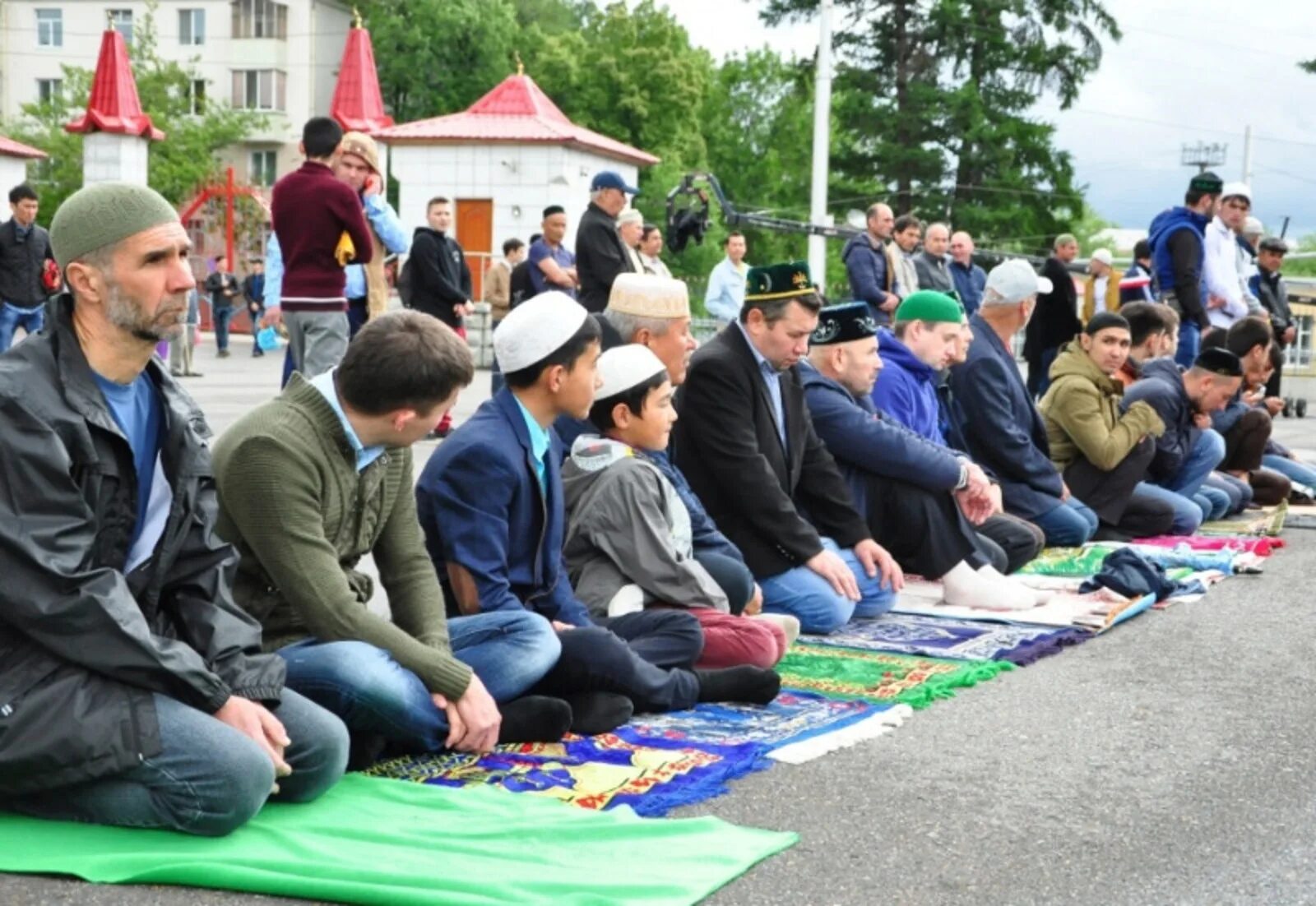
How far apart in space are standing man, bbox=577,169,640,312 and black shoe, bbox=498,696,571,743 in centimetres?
812

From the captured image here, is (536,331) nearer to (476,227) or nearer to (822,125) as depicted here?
(822,125)

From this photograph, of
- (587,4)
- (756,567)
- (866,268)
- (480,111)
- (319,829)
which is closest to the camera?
(319,829)

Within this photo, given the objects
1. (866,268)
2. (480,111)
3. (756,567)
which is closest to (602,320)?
(756,567)

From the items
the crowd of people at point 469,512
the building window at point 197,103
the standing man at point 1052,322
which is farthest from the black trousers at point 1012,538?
the building window at point 197,103

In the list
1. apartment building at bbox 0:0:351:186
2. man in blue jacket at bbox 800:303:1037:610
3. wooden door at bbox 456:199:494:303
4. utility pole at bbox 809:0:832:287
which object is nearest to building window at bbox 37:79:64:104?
apartment building at bbox 0:0:351:186

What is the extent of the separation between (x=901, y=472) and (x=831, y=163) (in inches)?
1725

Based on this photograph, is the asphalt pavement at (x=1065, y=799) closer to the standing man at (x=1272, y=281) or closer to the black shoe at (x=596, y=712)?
the black shoe at (x=596, y=712)

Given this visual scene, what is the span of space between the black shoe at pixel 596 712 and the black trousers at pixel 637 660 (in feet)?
0.17

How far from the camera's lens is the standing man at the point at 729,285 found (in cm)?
1927

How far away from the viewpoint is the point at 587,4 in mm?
91188

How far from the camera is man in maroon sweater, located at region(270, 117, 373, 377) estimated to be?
1041cm

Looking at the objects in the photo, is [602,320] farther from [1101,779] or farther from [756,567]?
[1101,779]

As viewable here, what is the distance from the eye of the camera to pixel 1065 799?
4.86m

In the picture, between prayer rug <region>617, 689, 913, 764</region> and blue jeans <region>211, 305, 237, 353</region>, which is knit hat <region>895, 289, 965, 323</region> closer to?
prayer rug <region>617, 689, 913, 764</region>
